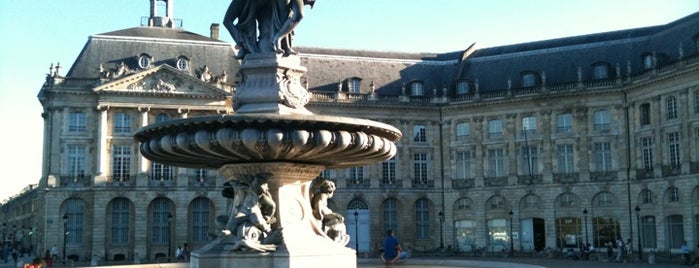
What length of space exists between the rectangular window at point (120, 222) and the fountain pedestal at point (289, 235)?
42.2 m

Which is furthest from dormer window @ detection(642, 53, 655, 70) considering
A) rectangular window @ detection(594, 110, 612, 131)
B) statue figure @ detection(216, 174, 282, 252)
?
statue figure @ detection(216, 174, 282, 252)

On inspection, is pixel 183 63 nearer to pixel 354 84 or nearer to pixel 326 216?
pixel 354 84

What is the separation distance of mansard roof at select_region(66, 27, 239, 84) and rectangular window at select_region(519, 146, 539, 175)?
20.1 metres

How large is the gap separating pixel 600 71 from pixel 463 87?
935cm

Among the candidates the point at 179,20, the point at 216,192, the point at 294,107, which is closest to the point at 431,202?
the point at 216,192

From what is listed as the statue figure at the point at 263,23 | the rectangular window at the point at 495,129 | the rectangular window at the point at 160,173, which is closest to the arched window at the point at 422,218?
the rectangular window at the point at 495,129

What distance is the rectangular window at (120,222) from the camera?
2208 inches

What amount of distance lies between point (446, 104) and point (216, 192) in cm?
1680

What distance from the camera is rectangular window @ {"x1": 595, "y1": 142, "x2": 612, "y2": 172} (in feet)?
183

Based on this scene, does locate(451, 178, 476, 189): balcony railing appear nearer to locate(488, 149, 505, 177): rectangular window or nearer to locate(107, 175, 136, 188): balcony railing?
locate(488, 149, 505, 177): rectangular window

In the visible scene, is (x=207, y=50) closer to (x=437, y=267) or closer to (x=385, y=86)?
(x=385, y=86)

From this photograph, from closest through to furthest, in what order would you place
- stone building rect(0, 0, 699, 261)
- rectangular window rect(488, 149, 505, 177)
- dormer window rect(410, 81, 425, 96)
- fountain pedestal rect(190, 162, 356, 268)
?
fountain pedestal rect(190, 162, 356, 268), stone building rect(0, 0, 699, 261), rectangular window rect(488, 149, 505, 177), dormer window rect(410, 81, 425, 96)

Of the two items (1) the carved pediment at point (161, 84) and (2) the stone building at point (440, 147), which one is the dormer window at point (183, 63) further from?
(1) the carved pediment at point (161, 84)

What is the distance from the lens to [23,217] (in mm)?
107000
